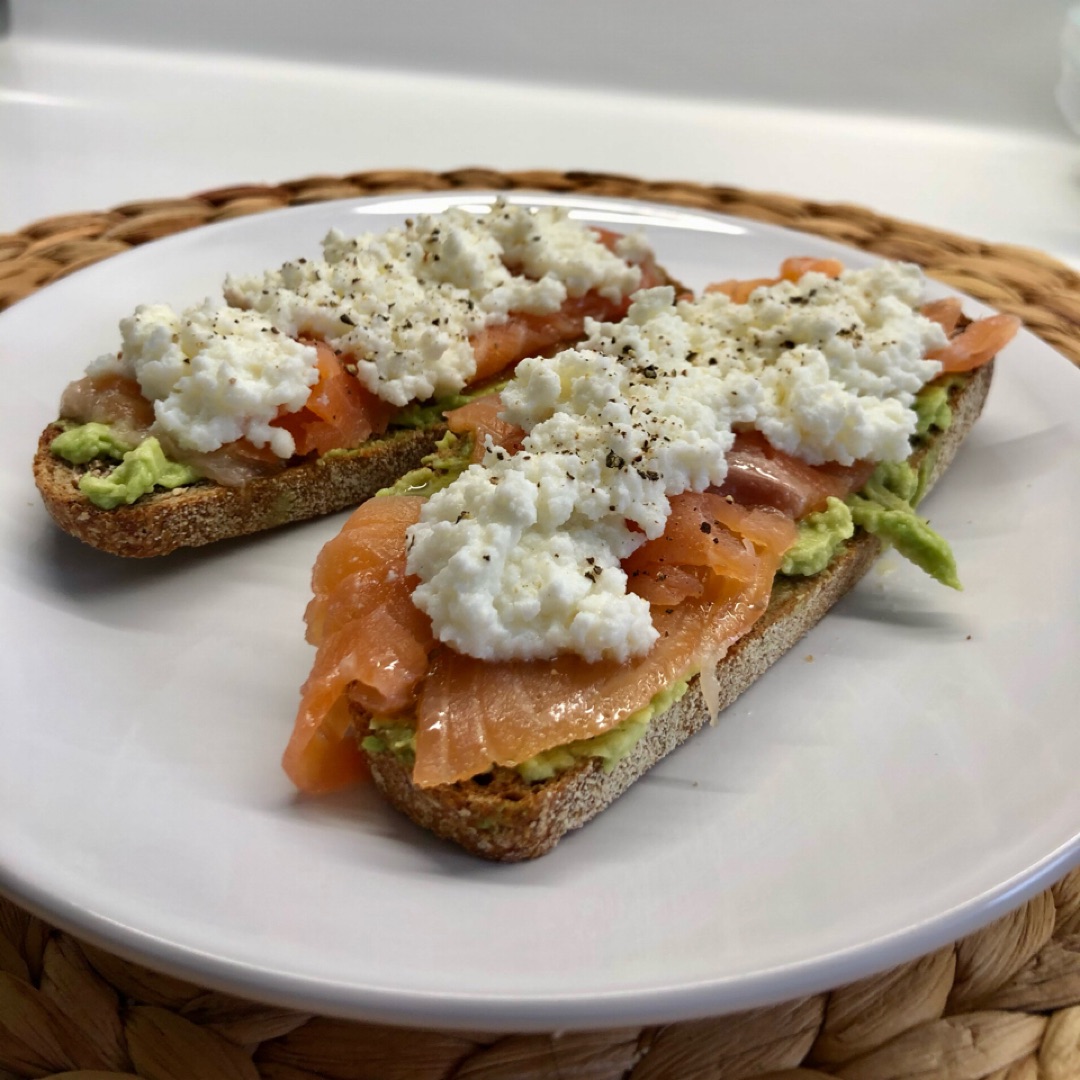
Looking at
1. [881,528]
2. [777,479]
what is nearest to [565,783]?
[777,479]

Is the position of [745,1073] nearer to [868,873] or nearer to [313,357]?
[868,873]

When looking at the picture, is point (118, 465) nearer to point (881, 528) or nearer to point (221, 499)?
point (221, 499)

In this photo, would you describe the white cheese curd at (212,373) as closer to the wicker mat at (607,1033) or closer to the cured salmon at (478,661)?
the cured salmon at (478,661)

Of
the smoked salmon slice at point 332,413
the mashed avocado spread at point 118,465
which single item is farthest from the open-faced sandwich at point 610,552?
the mashed avocado spread at point 118,465

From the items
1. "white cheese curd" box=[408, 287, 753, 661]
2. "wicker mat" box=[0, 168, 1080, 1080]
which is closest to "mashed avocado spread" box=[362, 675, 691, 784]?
"white cheese curd" box=[408, 287, 753, 661]

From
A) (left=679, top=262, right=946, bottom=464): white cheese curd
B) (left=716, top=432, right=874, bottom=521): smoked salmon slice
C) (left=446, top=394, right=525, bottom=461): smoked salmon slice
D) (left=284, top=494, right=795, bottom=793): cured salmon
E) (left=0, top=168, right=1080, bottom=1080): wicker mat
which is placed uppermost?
(left=679, top=262, right=946, bottom=464): white cheese curd

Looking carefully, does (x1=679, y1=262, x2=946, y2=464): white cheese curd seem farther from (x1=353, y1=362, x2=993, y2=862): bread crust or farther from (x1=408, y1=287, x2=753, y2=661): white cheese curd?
(x1=353, y1=362, x2=993, y2=862): bread crust

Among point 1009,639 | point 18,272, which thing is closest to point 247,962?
point 1009,639
